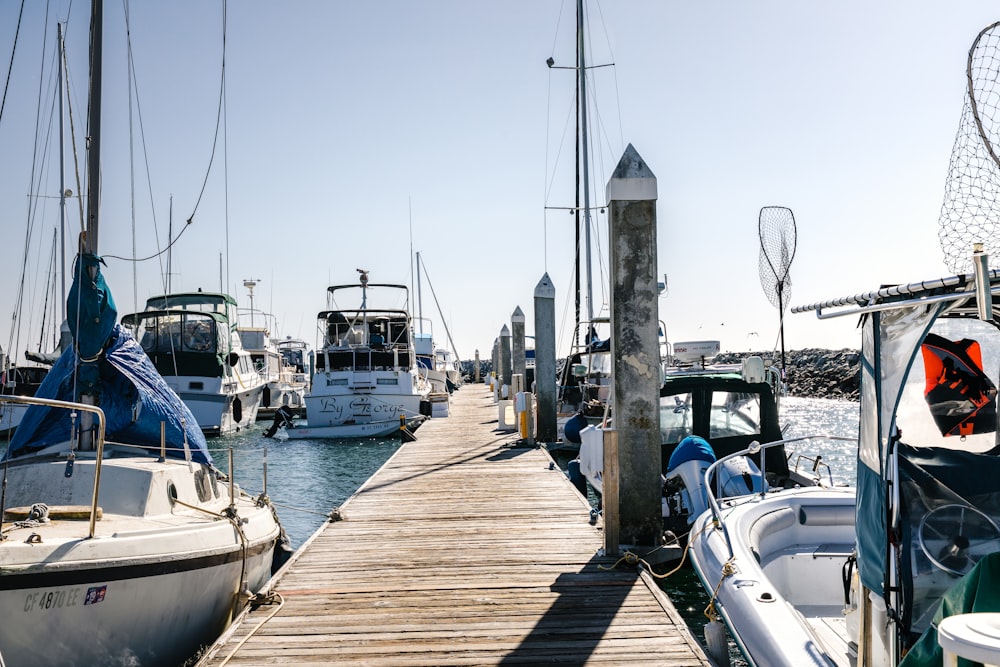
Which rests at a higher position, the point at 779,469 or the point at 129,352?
the point at 129,352

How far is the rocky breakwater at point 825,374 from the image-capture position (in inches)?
1957

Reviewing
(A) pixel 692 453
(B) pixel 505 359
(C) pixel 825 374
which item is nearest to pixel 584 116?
(B) pixel 505 359

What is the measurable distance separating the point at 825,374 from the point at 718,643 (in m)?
55.5

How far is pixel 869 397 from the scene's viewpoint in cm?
349

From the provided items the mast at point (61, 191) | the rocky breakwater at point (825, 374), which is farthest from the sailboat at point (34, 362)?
the rocky breakwater at point (825, 374)

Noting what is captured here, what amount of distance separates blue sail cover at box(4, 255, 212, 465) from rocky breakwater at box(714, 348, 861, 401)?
41.7 m

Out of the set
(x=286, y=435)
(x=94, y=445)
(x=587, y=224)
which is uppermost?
(x=587, y=224)

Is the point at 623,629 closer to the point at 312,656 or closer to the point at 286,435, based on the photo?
the point at 312,656

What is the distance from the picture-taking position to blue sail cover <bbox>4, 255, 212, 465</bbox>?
22.8ft

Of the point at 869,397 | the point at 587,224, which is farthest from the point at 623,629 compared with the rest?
the point at 587,224

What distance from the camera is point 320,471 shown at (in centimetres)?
1819

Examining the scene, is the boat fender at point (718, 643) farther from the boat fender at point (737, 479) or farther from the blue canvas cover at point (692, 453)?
the blue canvas cover at point (692, 453)

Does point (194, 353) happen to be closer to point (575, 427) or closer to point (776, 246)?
point (575, 427)

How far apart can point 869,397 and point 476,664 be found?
104 inches
